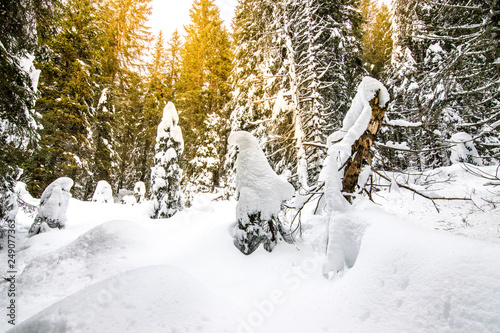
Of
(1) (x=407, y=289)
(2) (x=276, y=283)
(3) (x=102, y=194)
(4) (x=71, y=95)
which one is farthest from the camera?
(3) (x=102, y=194)

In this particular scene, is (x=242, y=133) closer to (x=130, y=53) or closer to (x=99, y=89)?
(x=99, y=89)

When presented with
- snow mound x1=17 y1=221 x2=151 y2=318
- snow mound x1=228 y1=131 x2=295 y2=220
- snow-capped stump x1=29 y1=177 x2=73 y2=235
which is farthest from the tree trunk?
snow-capped stump x1=29 y1=177 x2=73 y2=235

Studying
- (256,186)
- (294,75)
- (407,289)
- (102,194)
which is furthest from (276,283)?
(102,194)

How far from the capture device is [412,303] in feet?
4.50

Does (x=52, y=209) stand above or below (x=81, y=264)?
above

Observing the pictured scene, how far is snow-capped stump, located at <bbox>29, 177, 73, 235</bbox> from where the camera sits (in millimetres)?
6566

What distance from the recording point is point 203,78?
54.2 feet

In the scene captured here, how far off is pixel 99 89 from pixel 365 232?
51.9 ft

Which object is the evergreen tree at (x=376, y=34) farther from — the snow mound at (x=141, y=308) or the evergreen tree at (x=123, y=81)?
the snow mound at (x=141, y=308)

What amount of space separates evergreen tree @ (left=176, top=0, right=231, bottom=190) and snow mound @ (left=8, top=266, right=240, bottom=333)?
11829 millimetres

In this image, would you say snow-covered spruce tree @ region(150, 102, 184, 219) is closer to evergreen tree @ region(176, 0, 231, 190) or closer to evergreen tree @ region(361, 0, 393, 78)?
evergreen tree @ region(176, 0, 231, 190)

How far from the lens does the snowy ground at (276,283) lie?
1.28 m

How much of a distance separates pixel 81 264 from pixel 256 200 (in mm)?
3681

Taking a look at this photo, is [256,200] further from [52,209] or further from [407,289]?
[52,209]
